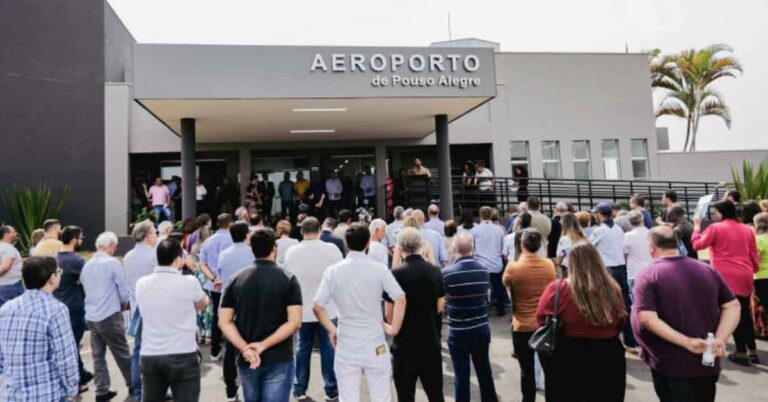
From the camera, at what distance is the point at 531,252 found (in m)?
4.26

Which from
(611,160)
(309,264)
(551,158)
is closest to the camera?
(309,264)

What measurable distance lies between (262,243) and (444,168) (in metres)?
9.52

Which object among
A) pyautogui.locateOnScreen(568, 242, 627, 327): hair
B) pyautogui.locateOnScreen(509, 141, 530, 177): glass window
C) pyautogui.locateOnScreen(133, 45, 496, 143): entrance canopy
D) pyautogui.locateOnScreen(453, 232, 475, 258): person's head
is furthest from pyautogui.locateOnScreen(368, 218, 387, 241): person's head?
pyautogui.locateOnScreen(509, 141, 530, 177): glass window

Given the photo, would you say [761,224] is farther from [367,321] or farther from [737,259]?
[367,321]

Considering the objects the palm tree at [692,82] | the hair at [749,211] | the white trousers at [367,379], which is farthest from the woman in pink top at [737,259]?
the palm tree at [692,82]

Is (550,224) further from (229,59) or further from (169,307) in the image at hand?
(229,59)

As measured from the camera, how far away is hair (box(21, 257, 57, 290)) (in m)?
3.32

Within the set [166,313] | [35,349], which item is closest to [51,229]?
A: [35,349]

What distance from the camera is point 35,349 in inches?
126

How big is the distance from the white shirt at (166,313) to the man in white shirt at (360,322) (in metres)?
1.00

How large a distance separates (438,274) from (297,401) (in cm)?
216

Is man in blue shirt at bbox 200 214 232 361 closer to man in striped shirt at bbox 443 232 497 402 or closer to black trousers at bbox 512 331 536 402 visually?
man in striped shirt at bbox 443 232 497 402

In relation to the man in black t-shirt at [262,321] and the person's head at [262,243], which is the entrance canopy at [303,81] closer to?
the person's head at [262,243]

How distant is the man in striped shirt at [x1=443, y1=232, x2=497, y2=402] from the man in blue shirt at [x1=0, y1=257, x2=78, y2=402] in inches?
115
